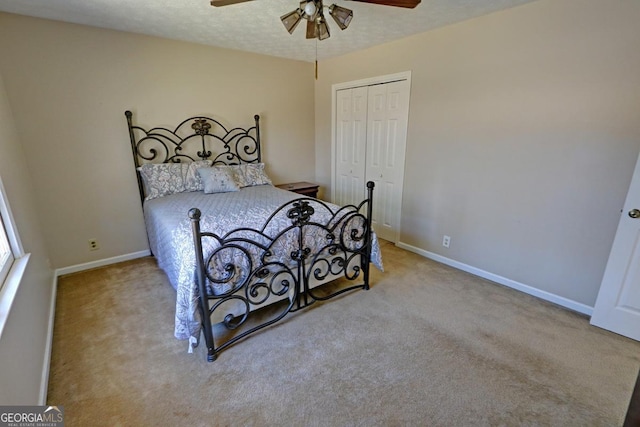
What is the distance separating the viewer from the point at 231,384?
172 centimetres

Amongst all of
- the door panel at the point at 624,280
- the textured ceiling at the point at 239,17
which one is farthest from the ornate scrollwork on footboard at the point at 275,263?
the door panel at the point at 624,280

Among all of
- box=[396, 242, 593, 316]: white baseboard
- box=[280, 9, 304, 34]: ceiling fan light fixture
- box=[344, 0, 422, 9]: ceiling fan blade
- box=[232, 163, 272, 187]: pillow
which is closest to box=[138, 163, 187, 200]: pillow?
box=[232, 163, 272, 187]: pillow

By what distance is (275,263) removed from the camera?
81.8 inches

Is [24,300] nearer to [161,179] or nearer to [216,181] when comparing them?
[161,179]

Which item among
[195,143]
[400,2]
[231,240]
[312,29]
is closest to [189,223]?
[231,240]

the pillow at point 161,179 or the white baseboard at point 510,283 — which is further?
the pillow at point 161,179

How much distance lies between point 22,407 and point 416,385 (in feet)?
6.15

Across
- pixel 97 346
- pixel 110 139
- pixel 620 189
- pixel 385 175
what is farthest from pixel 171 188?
pixel 620 189

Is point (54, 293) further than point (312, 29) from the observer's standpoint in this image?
Yes

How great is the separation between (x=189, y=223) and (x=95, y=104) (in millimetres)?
1823

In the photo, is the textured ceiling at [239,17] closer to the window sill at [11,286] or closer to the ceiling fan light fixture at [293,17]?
the ceiling fan light fixture at [293,17]

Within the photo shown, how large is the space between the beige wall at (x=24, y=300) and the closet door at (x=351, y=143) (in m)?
3.34

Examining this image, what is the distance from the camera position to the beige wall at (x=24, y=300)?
4.11 ft

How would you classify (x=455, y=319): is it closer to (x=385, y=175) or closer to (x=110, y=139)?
(x=385, y=175)
